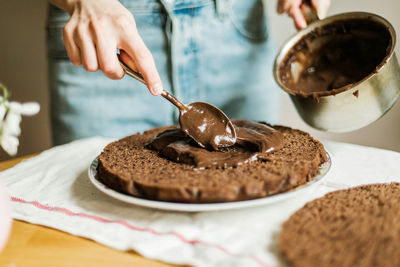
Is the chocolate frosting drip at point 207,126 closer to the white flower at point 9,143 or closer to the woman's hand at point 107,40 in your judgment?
the woman's hand at point 107,40

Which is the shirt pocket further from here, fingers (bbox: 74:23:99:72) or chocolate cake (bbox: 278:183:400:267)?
chocolate cake (bbox: 278:183:400:267)

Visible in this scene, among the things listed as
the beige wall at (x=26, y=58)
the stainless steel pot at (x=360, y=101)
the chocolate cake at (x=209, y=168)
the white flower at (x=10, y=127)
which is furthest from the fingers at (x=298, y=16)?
the beige wall at (x=26, y=58)

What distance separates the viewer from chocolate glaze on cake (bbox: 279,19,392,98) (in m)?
1.29

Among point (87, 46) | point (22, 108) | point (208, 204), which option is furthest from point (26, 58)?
point (208, 204)

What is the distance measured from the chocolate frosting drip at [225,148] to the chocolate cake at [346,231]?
0.21m

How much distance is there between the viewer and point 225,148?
112 cm

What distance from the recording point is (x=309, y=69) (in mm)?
1415

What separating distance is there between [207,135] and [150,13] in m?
0.71

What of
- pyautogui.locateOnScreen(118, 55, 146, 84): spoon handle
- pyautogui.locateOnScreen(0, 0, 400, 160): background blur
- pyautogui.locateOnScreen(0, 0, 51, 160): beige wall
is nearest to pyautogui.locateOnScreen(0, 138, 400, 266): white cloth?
pyautogui.locateOnScreen(118, 55, 146, 84): spoon handle

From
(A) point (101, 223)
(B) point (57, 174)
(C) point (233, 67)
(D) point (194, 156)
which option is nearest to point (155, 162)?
(D) point (194, 156)

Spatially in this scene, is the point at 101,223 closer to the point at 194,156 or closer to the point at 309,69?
the point at 194,156

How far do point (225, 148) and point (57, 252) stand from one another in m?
0.52

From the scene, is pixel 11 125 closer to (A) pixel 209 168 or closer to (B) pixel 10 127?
(B) pixel 10 127

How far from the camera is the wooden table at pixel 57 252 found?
785mm
